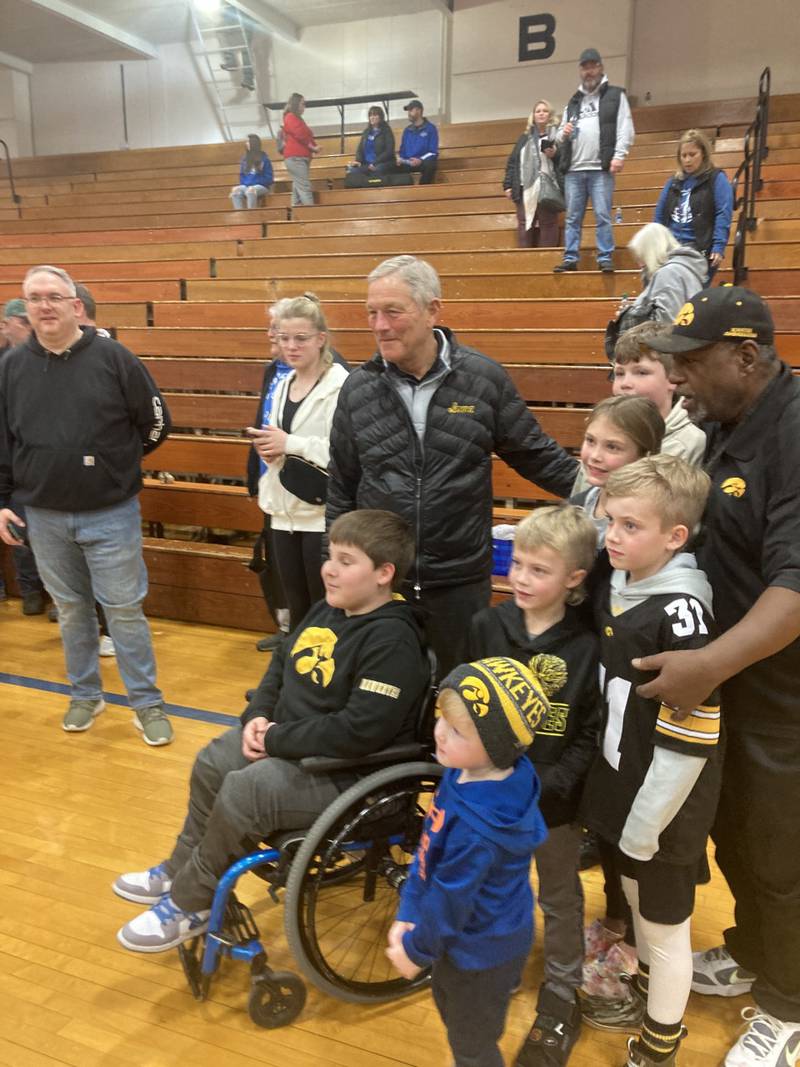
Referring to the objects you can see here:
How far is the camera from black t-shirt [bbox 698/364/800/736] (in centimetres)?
111

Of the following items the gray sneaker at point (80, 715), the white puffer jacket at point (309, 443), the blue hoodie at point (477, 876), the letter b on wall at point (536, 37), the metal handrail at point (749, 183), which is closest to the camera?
the blue hoodie at point (477, 876)

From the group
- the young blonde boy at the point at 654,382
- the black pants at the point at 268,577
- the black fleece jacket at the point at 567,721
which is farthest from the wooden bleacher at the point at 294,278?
the black fleece jacket at the point at 567,721

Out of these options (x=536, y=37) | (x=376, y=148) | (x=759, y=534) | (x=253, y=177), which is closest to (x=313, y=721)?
(x=759, y=534)

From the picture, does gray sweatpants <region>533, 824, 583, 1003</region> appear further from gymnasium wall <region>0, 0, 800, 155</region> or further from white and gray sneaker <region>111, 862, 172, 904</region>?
gymnasium wall <region>0, 0, 800, 155</region>

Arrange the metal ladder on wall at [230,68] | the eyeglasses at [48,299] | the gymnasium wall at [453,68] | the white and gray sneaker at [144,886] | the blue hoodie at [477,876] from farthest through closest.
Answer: the metal ladder on wall at [230,68], the gymnasium wall at [453,68], the eyeglasses at [48,299], the white and gray sneaker at [144,886], the blue hoodie at [477,876]

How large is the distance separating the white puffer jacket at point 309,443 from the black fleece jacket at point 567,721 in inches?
48.7

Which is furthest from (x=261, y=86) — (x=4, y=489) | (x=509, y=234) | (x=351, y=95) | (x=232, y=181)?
(x=4, y=489)

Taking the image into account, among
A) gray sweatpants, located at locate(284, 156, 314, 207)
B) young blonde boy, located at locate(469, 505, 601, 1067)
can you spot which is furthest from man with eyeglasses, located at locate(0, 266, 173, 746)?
gray sweatpants, located at locate(284, 156, 314, 207)

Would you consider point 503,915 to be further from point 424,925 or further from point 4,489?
point 4,489

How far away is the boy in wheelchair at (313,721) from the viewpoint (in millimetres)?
1441

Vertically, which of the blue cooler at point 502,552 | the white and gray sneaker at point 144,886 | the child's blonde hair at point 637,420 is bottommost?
the white and gray sneaker at point 144,886

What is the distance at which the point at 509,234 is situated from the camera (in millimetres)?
5957

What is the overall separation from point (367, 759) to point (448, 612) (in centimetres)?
44

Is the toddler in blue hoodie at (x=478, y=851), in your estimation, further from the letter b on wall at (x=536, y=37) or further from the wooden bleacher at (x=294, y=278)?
the letter b on wall at (x=536, y=37)
